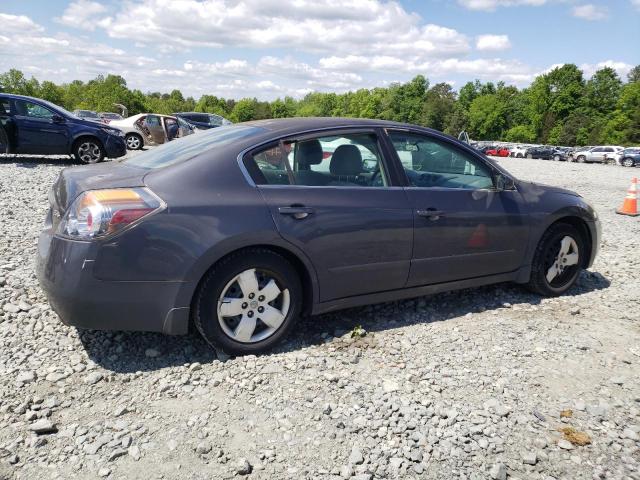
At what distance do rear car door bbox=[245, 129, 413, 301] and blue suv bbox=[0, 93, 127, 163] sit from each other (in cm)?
1034

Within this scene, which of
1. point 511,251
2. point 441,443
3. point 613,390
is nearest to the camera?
point 441,443

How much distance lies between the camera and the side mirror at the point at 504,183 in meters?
4.49

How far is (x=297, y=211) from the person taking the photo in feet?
11.5

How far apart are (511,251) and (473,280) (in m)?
0.45

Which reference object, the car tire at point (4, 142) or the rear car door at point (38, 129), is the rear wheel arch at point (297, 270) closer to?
the rear car door at point (38, 129)

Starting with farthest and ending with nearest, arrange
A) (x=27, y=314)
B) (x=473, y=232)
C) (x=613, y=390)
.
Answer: (x=473, y=232) → (x=27, y=314) → (x=613, y=390)

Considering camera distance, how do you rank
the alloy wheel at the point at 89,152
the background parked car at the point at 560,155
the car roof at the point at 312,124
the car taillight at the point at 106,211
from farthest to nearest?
the background parked car at the point at 560,155 < the alloy wheel at the point at 89,152 < the car roof at the point at 312,124 < the car taillight at the point at 106,211

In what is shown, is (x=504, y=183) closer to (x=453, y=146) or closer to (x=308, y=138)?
(x=453, y=146)

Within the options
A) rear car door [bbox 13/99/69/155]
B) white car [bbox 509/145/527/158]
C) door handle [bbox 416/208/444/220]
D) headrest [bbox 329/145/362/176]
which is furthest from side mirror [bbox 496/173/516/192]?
white car [bbox 509/145/527/158]

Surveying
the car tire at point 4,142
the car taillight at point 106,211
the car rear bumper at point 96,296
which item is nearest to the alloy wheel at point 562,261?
the car rear bumper at point 96,296

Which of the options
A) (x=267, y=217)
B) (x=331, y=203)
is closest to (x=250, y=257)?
(x=267, y=217)

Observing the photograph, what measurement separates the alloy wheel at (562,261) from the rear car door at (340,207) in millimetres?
1708

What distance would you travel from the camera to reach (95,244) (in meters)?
3.05

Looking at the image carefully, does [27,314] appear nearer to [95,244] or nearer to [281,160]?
[95,244]
